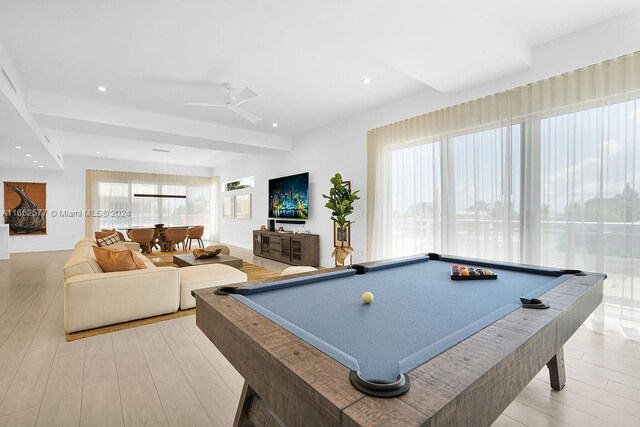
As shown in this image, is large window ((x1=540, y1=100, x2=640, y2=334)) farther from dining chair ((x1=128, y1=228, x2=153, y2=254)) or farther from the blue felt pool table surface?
dining chair ((x1=128, y1=228, x2=153, y2=254))

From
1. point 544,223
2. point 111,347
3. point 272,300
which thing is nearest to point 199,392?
point 272,300

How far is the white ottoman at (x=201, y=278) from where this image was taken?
10.9 ft

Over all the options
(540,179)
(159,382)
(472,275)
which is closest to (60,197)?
(159,382)

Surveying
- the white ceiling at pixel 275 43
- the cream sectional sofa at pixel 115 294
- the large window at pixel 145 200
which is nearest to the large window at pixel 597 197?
the white ceiling at pixel 275 43

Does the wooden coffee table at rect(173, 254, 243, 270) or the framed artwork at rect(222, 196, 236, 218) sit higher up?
the framed artwork at rect(222, 196, 236, 218)

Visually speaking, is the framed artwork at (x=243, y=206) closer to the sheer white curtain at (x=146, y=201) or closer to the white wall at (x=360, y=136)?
the white wall at (x=360, y=136)

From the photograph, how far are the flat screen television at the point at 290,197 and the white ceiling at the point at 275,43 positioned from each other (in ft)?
7.30

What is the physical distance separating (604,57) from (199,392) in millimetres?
4225

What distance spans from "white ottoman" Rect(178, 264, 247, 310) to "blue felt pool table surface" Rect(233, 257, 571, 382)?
207cm

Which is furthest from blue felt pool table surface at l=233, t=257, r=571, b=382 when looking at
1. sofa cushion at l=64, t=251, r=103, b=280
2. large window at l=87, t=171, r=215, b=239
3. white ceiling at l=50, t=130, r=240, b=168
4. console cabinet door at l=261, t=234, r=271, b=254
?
large window at l=87, t=171, r=215, b=239

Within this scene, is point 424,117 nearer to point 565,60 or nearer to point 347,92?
point 347,92

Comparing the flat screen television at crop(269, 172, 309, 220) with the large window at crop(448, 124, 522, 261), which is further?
the flat screen television at crop(269, 172, 309, 220)

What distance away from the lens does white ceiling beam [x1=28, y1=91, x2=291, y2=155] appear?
422cm

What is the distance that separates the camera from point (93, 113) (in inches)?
177
